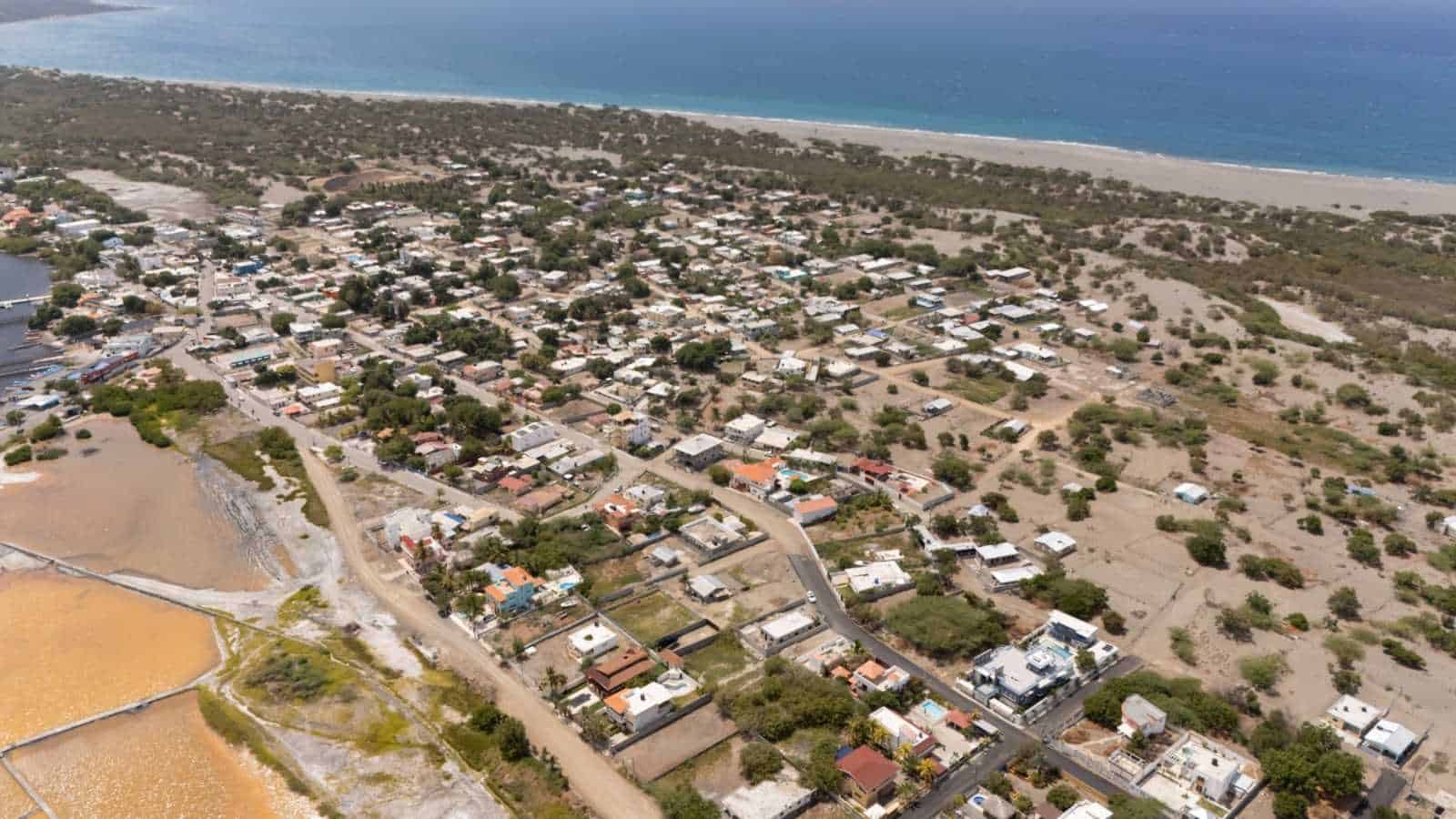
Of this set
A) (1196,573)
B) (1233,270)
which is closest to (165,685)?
(1196,573)

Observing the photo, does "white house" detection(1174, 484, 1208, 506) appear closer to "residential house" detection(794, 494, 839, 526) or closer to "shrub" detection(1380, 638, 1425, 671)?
"shrub" detection(1380, 638, 1425, 671)

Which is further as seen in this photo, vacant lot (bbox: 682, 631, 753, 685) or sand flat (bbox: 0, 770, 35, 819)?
vacant lot (bbox: 682, 631, 753, 685)

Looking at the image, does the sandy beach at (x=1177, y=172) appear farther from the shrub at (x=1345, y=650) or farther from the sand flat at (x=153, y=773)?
the sand flat at (x=153, y=773)

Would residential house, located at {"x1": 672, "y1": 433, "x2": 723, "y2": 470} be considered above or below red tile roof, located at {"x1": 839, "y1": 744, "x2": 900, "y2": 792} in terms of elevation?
above

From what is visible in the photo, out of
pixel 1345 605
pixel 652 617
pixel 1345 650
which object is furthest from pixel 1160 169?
pixel 652 617

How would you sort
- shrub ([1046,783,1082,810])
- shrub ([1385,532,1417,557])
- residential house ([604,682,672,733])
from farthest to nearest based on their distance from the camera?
shrub ([1385,532,1417,557])
residential house ([604,682,672,733])
shrub ([1046,783,1082,810])

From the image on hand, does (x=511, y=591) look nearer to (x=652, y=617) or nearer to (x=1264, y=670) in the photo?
(x=652, y=617)

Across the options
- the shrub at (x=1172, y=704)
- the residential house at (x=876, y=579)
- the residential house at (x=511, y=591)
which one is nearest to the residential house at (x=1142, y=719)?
the shrub at (x=1172, y=704)

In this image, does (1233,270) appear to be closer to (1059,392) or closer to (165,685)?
(1059,392)

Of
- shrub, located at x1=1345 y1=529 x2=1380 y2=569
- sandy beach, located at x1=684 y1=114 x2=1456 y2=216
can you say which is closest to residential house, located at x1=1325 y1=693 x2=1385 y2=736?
shrub, located at x1=1345 y1=529 x2=1380 y2=569
